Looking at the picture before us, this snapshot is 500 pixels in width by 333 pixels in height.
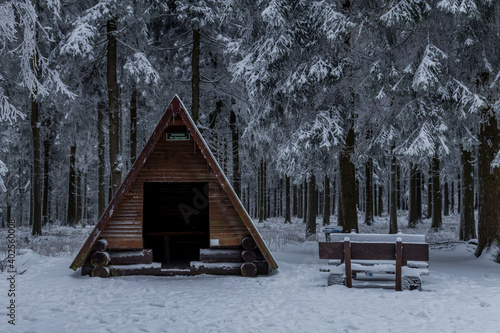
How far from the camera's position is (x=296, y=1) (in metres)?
12.3

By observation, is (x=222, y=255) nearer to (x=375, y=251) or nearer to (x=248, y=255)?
(x=248, y=255)

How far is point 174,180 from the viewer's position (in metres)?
10.5

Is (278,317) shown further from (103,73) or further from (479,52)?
(103,73)

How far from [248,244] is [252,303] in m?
2.58

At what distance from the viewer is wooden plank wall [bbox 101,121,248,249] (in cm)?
1021

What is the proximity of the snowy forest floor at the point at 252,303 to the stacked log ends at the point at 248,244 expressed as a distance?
801mm

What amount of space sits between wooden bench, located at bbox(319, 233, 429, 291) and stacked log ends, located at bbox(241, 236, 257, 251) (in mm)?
1954

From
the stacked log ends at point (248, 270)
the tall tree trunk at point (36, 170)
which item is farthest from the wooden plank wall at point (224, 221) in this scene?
the tall tree trunk at point (36, 170)

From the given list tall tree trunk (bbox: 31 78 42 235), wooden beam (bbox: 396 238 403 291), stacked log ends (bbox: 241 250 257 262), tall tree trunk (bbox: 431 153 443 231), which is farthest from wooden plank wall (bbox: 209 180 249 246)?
tall tree trunk (bbox: 431 153 443 231)

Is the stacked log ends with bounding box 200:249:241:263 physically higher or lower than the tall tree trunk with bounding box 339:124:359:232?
lower

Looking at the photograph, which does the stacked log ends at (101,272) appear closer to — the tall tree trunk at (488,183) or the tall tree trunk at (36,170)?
the tall tree trunk at (36,170)

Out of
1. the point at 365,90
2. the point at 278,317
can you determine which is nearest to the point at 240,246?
the point at 278,317

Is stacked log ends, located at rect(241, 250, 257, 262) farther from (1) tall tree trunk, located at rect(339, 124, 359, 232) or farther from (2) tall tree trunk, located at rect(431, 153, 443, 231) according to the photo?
(2) tall tree trunk, located at rect(431, 153, 443, 231)

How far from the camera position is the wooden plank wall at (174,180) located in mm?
10211
